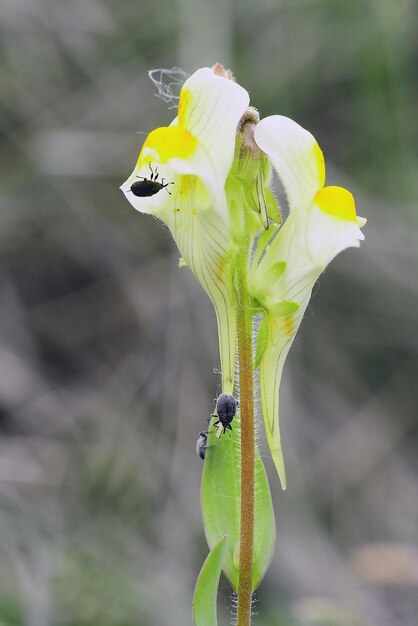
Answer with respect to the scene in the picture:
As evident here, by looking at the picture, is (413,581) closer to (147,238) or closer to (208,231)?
(208,231)

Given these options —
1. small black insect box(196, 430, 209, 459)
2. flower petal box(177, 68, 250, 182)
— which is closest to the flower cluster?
flower petal box(177, 68, 250, 182)

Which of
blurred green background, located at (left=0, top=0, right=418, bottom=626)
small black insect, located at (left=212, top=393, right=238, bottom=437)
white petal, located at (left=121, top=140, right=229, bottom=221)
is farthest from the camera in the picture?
blurred green background, located at (left=0, top=0, right=418, bottom=626)

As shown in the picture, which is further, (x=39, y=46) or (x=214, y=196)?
(x=39, y=46)

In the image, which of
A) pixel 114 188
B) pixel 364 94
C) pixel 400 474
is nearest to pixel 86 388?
pixel 114 188

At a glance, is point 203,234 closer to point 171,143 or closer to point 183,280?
point 171,143

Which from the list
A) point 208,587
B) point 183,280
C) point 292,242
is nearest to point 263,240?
point 292,242

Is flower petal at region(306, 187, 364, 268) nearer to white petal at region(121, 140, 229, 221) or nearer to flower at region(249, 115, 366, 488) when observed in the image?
flower at region(249, 115, 366, 488)
